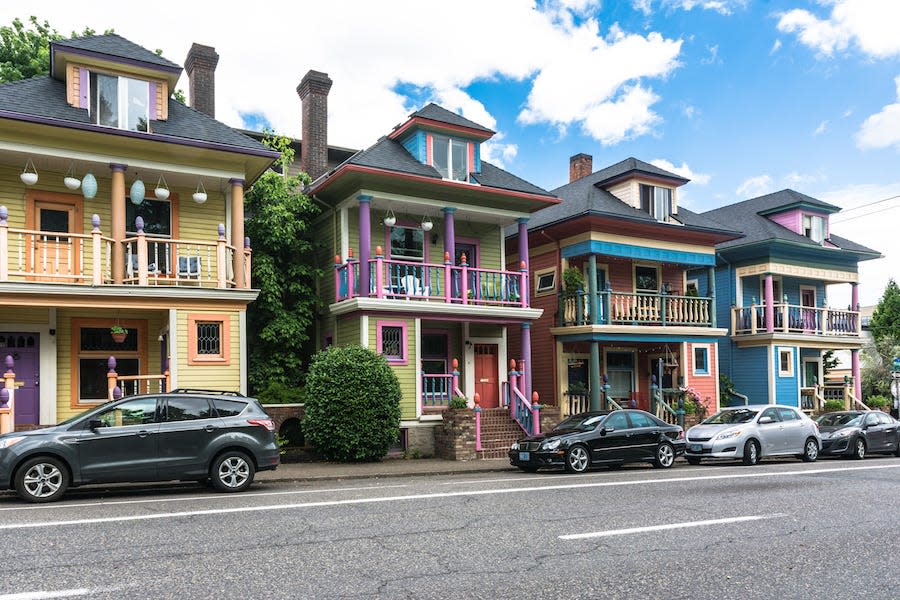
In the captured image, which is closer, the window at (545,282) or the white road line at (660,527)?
the white road line at (660,527)

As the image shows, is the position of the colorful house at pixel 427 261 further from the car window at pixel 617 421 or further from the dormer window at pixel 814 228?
the dormer window at pixel 814 228

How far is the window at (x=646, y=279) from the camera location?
26500 millimetres

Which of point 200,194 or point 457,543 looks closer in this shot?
point 457,543

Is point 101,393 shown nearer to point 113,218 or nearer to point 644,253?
point 113,218

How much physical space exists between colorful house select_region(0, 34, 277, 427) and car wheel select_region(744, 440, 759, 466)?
12.1 meters

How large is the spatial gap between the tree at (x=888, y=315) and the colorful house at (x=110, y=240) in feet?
145

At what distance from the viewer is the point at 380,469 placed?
15750 millimetres

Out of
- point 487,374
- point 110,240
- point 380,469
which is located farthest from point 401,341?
point 110,240

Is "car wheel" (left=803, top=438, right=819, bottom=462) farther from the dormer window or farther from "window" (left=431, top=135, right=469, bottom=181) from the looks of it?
the dormer window

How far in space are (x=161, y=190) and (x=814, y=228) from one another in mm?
25693

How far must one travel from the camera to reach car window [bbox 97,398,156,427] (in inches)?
447

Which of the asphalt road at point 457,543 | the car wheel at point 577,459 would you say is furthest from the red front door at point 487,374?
the asphalt road at point 457,543

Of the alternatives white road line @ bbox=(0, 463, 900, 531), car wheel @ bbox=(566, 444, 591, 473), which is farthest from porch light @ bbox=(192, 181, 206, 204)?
car wheel @ bbox=(566, 444, 591, 473)

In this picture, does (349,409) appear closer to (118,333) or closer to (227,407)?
(227,407)
